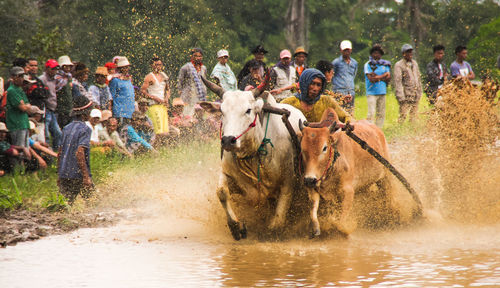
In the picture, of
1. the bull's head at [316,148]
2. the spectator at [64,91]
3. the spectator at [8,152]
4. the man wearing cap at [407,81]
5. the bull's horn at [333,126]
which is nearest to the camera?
the bull's head at [316,148]

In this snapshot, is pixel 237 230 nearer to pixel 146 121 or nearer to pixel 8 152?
pixel 8 152

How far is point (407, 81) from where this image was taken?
1598cm

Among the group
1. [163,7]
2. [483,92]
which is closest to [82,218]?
[483,92]

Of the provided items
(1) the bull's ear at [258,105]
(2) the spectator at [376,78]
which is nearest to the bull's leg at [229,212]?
(1) the bull's ear at [258,105]

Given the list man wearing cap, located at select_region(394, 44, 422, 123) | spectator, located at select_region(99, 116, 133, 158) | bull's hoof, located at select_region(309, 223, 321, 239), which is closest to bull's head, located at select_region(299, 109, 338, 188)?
bull's hoof, located at select_region(309, 223, 321, 239)

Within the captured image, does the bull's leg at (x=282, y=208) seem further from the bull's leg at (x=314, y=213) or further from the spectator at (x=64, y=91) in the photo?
the spectator at (x=64, y=91)

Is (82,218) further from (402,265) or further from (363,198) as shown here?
(402,265)

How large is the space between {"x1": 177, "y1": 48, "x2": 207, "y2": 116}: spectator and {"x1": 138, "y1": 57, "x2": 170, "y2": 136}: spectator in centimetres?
38

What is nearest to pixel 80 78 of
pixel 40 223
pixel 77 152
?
pixel 77 152

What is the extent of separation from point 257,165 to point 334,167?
83cm

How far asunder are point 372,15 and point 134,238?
3512cm

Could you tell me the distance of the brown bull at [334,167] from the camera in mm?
7992

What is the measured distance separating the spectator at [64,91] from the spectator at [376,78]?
19.2ft

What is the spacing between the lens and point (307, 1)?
37406mm
